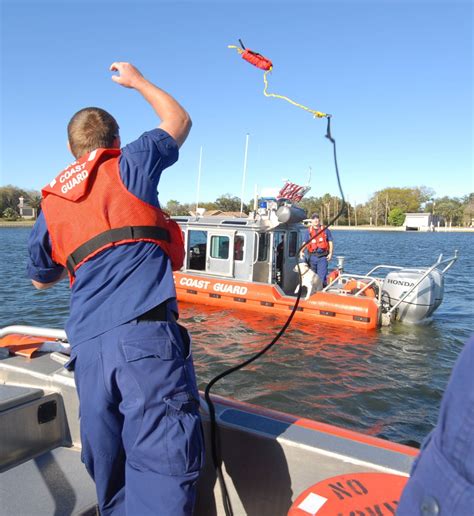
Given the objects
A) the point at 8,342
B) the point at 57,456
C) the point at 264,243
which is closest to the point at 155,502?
the point at 57,456

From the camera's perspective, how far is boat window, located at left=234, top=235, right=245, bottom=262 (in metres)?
10.5

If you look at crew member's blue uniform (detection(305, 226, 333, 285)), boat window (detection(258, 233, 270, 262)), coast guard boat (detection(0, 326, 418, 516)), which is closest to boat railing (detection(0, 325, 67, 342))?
coast guard boat (detection(0, 326, 418, 516))

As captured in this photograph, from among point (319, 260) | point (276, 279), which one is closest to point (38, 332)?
point (276, 279)

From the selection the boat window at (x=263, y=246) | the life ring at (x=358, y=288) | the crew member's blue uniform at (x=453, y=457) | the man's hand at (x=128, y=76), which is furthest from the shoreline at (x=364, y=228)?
the crew member's blue uniform at (x=453, y=457)

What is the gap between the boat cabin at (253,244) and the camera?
1032cm

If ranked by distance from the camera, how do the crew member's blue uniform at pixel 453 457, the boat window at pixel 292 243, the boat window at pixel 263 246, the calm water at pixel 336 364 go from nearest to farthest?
the crew member's blue uniform at pixel 453 457 → the calm water at pixel 336 364 → the boat window at pixel 263 246 → the boat window at pixel 292 243

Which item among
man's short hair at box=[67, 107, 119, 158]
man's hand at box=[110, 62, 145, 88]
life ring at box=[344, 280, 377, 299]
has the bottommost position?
life ring at box=[344, 280, 377, 299]

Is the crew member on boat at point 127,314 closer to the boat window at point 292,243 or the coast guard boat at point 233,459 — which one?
the coast guard boat at point 233,459

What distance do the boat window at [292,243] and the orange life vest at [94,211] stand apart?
9504 mm

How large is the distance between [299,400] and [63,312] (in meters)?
7.12

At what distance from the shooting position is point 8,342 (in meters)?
2.90

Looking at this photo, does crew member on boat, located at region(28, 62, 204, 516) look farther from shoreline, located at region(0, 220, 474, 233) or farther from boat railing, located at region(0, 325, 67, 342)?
shoreline, located at region(0, 220, 474, 233)

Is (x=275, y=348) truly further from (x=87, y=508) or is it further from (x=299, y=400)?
(x=87, y=508)

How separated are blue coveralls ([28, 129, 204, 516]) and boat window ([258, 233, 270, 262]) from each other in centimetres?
878
